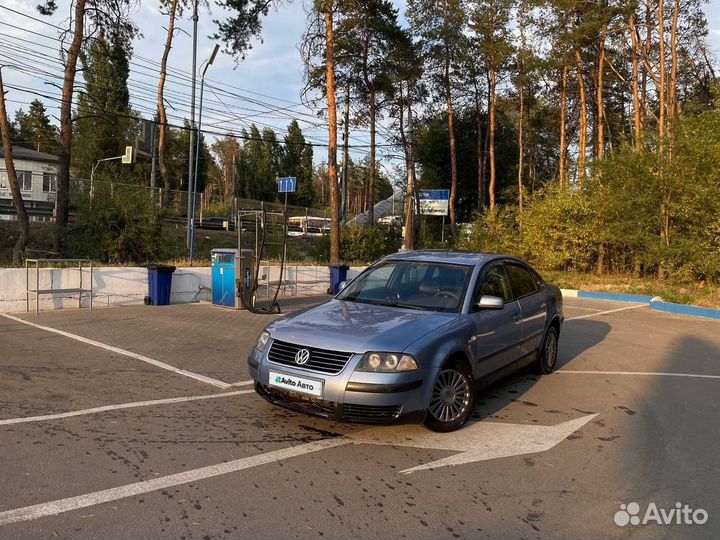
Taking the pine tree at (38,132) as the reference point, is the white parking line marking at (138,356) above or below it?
below

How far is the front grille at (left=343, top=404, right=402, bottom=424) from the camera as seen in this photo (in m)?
4.35

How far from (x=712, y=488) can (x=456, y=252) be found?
11.4ft

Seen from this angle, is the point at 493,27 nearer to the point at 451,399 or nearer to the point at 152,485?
the point at 451,399

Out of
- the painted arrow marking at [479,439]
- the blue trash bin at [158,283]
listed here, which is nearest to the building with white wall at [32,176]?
the blue trash bin at [158,283]

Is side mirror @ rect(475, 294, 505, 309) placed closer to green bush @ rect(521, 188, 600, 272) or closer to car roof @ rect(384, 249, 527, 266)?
car roof @ rect(384, 249, 527, 266)

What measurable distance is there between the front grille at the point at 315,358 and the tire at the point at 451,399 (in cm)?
83

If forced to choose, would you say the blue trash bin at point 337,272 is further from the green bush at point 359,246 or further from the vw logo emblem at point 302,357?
the vw logo emblem at point 302,357

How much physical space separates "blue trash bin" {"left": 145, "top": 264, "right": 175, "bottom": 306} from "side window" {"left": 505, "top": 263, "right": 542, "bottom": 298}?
8.60m

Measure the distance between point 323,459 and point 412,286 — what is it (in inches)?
86.7

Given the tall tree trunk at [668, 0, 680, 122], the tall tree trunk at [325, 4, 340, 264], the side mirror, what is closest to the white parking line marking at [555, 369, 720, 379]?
the side mirror

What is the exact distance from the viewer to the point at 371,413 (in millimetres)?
4359

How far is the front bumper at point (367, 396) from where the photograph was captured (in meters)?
4.30

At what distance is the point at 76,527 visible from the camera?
315 centimetres

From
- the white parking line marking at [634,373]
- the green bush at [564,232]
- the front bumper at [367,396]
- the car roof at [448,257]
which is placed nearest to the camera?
the front bumper at [367,396]
